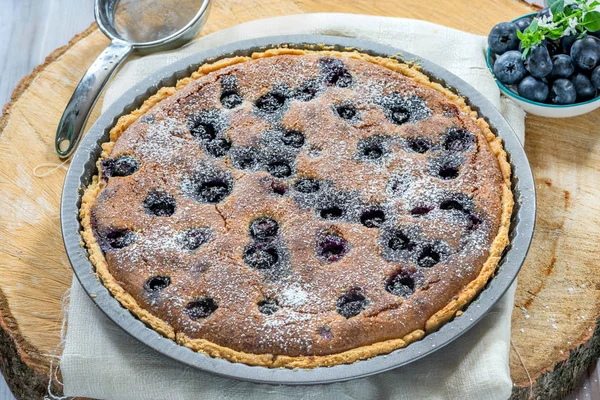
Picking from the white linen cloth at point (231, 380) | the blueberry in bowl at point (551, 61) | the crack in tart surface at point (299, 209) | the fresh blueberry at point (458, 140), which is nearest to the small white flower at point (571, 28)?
the blueberry in bowl at point (551, 61)

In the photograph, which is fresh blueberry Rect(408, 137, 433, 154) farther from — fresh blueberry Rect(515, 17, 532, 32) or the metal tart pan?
fresh blueberry Rect(515, 17, 532, 32)

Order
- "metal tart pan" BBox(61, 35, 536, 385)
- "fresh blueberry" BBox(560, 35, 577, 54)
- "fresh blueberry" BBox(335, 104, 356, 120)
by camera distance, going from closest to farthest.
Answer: "metal tart pan" BBox(61, 35, 536, 385) → "fresh blueberry" BBox(335, 104, 356, 120) → "fresh blueberry" BBox(560, 35, 577, 54)

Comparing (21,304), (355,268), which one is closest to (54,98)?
(21,304)

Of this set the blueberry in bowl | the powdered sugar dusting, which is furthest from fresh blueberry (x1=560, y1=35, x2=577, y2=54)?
the powdered sugar dusting

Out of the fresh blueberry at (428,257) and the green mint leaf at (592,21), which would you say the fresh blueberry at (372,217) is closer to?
the fresh blueberry at (428,257)

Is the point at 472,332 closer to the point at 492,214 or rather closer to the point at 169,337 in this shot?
the point at 492,214

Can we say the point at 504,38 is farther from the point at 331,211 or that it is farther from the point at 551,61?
the point at 331,211
